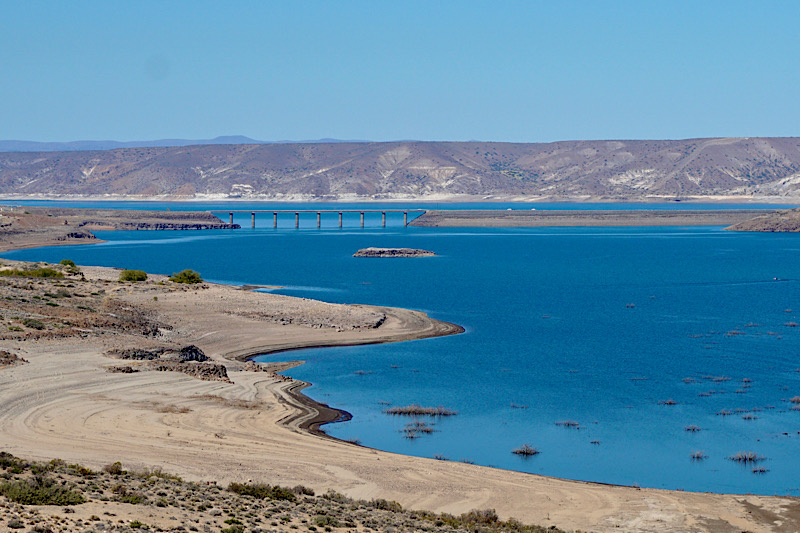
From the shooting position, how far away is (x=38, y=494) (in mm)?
24172

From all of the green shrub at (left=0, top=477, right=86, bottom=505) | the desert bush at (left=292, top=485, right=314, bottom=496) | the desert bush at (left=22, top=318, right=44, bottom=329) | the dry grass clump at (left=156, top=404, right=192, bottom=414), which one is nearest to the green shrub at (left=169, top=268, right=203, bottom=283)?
the desert bush at (left=22, top=318, right=44, bottom=329)

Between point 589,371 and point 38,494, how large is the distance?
4122 cm

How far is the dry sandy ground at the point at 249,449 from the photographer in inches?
1239

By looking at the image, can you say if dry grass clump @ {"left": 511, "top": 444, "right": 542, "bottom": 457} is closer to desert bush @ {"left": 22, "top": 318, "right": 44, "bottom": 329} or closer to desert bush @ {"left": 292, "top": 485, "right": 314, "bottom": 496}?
desert bush @ {"left": 292, "top": 485, "right": 314, "bottom": 496}

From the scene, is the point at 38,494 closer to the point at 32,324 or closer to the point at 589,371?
the point at 32,324

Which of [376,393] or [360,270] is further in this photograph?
[360,270]

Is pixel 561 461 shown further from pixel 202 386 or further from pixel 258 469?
pixel 202 386

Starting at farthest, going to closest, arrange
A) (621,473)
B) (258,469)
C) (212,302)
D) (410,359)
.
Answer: (212,302) < (410,359) < (621,473) < (258,469)

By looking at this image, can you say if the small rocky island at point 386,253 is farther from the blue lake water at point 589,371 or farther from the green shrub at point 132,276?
the green shrub at point 132,276

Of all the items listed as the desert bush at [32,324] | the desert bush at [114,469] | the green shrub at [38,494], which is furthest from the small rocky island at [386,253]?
the green shrub at [38,494]

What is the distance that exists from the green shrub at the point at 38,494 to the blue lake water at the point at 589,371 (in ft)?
58.8

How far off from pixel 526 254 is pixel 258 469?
5850 inches

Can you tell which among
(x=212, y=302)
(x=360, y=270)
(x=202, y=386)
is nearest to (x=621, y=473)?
(x=202, y=386)

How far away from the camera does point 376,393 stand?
53.0 meters
